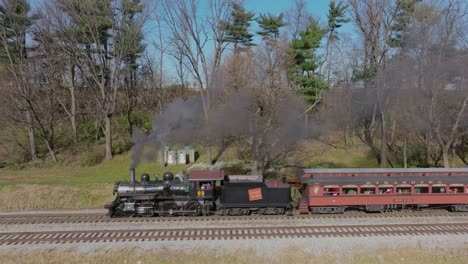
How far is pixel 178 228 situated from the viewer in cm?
1534

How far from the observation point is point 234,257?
12.4 meters

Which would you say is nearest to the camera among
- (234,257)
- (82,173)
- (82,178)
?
(234,257)

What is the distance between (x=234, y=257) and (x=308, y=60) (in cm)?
2358

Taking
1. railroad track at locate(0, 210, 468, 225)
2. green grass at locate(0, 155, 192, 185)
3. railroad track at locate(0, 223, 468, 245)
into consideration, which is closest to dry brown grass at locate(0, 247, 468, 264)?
railroad track at locate(0, 223, 468, 245)

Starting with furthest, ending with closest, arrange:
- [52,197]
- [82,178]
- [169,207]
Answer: [82,178] → [52,197] → [169,207]

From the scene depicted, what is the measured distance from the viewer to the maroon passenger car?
17.1 metres

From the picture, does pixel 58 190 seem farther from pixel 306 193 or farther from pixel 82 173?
pixel 306 193

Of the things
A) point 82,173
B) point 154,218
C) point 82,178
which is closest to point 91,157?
point 82,173

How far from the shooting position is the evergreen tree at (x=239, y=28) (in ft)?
112

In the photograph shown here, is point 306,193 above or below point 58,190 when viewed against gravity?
above

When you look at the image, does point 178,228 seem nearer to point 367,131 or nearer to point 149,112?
point 367,131

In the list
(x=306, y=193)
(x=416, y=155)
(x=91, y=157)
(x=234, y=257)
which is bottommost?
(x=234, y=257)

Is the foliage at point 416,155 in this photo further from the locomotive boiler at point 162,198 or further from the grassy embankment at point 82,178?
the locomotive boiler at point 162,198

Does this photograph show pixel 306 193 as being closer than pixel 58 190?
Yes
